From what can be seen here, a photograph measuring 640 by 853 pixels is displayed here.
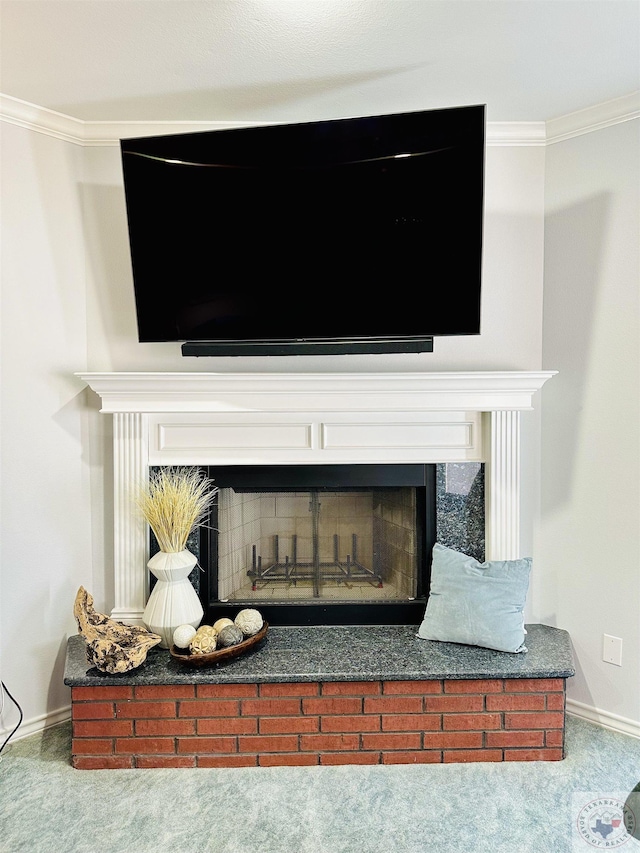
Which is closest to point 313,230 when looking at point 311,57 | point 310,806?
point 311,57

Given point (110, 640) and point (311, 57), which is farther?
point (110, 640)

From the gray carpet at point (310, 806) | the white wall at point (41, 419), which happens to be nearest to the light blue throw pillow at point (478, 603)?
the gray carpet at point (310, 806)

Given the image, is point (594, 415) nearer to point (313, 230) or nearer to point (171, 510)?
point (313, 230)

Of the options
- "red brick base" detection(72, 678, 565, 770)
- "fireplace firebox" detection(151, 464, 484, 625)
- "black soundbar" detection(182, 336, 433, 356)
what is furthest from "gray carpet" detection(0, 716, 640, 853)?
"black soundbar" detection(182, 336, 433, 356)

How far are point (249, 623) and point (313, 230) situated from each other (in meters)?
1.50

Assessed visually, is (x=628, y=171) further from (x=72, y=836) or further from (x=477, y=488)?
(x=72, y=836)

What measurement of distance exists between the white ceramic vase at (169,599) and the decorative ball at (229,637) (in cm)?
18

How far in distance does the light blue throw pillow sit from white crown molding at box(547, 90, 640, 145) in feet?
5.64

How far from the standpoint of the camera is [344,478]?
2.62 meters

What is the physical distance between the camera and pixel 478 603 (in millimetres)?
2336

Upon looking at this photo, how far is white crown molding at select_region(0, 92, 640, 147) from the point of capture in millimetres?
2365

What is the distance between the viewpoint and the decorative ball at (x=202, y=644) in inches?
86.6

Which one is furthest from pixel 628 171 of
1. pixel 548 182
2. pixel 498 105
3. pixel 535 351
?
pixel 535 351

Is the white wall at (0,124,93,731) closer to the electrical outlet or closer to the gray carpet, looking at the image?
the gray carpet
